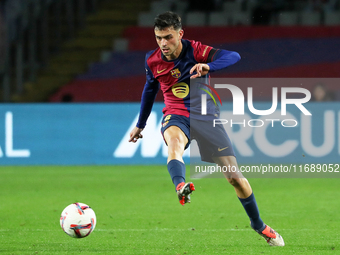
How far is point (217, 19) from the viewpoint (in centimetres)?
1695

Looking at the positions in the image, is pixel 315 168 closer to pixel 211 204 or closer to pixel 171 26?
pixel 211 204

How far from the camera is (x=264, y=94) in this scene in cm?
1343

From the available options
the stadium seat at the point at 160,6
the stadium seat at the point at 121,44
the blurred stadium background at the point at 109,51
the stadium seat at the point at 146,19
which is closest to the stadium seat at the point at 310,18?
the blurred stadium background at the point at 109,51

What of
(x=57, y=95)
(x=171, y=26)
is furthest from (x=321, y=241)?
(x=57, y=95)

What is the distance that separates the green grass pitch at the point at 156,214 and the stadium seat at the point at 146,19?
7.60 metres

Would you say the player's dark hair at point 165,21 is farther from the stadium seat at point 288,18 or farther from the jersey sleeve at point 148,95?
the stadium seat at point 288,18

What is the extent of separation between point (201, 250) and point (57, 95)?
12208 mm

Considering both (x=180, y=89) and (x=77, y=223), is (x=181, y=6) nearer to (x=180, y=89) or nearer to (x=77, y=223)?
(x=180, y=89)

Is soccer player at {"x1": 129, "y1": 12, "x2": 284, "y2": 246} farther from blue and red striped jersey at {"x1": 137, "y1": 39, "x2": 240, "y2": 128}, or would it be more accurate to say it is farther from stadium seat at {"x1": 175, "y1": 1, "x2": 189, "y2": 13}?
stadium seat at {"x1": 175, "y1": 1, "x2": 189, "y2": 13}

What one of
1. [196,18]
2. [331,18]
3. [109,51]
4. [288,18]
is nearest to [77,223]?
[196,18]

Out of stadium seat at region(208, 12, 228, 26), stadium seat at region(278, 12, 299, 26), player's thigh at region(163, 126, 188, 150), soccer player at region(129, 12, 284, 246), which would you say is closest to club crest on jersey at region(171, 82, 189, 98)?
soccer player at region(129, 12, 284, 246)

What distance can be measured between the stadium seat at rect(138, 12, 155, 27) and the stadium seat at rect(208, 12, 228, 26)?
5.84ft

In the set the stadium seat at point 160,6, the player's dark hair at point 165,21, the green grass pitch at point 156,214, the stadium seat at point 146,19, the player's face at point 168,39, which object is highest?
the player's dark hair at point 165,21

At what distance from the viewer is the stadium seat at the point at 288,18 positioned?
54.1ft
